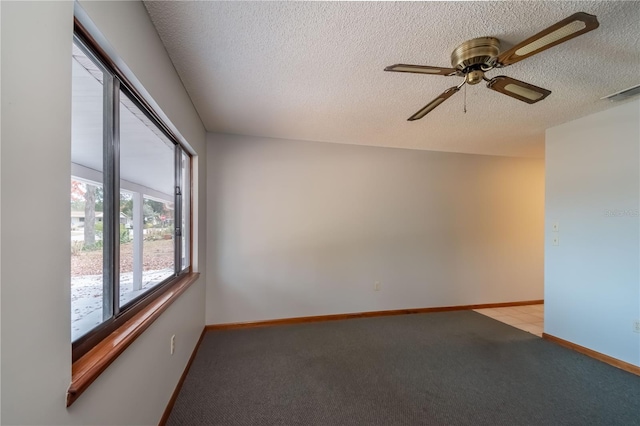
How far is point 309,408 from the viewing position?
68.7 inches

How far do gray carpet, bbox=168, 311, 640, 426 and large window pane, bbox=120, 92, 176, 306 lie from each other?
0.96 m

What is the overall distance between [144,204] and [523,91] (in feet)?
8.48

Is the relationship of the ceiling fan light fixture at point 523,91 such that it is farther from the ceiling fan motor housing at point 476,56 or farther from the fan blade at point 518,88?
the ceiling fan motor housing at point 476,56

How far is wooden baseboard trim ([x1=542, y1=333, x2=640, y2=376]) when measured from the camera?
223cm

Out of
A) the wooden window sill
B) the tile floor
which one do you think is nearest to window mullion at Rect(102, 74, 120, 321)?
the wooden window sill

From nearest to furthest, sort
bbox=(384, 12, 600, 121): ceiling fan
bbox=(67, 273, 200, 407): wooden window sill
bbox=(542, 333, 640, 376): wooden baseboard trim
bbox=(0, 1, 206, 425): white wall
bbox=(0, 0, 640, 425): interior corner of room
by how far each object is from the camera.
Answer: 1. bbox=(0, 1, 206, 425): white wall
2. bbox=(0, 0, 640, 425): interior corner of room
3. bbox=(67, 273, 200, 407): wooden window sill
4. bbox=(384, 12, 600, 121): ceiling fan
5. bbox=(542, 333, 640, 376): wooden baseboard trim

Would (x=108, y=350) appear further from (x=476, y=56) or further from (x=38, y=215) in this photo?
A: (x=476, y=56)

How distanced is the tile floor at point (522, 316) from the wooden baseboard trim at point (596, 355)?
0.19 meters

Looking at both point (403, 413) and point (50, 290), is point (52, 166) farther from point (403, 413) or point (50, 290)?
point (403, 413)

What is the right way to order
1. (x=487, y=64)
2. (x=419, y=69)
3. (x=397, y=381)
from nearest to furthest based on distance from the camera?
(x=419, y=69) < (x=487, y=64) < (x=397, y=381)

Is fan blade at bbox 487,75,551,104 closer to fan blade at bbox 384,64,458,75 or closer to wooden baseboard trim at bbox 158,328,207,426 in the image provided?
fan blade at bbox 384,64,458,75

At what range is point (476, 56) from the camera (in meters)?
1.45

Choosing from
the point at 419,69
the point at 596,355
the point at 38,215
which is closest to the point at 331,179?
the point at 419,69

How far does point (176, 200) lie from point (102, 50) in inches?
60.4
